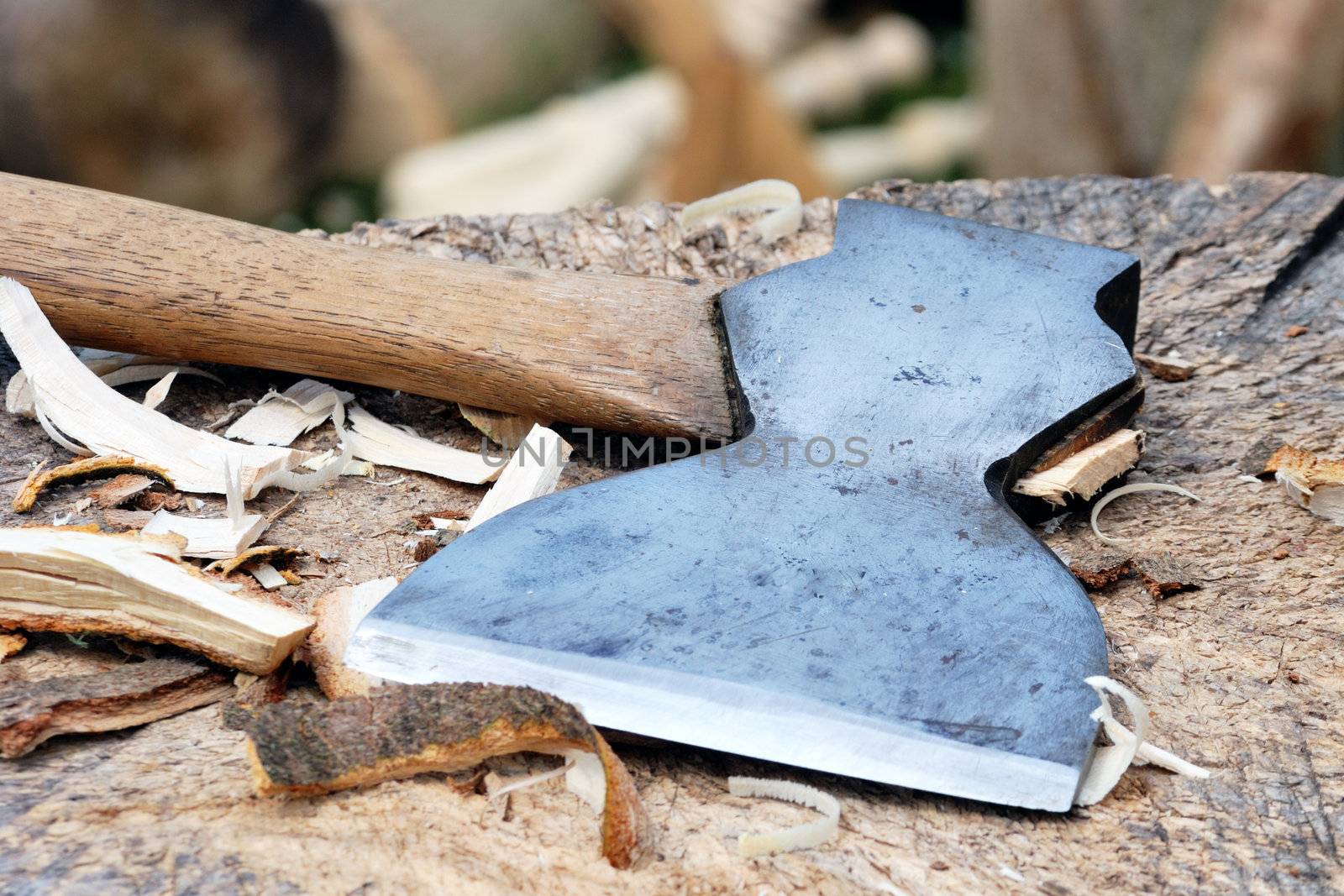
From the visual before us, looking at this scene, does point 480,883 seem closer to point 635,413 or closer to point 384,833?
point 384,833

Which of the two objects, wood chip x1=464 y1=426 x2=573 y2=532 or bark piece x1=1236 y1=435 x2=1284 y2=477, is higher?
bark piece x1=1236 y1=435 x2=1284 y2=477

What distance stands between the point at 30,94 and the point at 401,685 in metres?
3.81

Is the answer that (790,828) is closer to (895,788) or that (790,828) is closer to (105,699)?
(895,788)

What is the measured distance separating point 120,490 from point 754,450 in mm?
795

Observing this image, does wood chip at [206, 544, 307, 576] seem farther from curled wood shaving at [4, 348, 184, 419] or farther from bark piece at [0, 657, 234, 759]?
curled wood shaving at [4, 348, 184, 419]

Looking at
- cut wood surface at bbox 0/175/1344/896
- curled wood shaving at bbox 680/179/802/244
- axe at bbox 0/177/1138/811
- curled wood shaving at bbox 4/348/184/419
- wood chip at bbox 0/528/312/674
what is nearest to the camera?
cut wood surface at bbox 0/175/1344/896

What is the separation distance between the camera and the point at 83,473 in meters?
1.41

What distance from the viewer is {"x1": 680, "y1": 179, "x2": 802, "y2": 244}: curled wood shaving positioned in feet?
6.38

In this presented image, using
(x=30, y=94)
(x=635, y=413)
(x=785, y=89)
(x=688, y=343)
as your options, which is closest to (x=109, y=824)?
(x=635, y=413)

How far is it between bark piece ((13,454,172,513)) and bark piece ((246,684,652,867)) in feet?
1.89

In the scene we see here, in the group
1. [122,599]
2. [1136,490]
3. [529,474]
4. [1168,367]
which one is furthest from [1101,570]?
[122,599]

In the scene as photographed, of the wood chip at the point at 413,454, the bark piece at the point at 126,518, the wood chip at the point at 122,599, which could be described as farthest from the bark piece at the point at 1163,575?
the bark piece at the point at 126,518

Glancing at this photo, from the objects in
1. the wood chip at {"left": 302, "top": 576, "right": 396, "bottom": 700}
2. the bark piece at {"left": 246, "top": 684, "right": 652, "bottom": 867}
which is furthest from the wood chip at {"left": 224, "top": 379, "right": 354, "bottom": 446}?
the bark piece at {"left": 246, "top": 684, "right": 652, "bottom": 867}

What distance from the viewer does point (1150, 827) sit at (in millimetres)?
990
